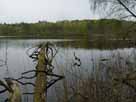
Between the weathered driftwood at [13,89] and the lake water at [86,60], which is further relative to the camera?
the lake water at [86,60]

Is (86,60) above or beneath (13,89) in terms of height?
above

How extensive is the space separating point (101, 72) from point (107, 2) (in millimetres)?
8457

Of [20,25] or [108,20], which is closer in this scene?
[108,20]

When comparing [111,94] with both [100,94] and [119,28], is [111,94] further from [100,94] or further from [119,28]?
[119,28]

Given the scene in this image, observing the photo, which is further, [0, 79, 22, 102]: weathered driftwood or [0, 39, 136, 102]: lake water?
[0, 39, 136, 102]: lake water

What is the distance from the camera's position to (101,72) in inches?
195

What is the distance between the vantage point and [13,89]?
3.93 feet

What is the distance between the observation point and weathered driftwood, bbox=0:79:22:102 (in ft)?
3.89

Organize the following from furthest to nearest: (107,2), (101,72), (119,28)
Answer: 1. (107,2)
2. (119,28)
3. (101,72)

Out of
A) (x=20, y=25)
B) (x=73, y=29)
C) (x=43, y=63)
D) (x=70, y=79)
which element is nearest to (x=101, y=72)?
(x=70, y=79)

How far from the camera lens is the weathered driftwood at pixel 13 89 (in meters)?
1.19

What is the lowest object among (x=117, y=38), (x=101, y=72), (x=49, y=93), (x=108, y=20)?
(x=49, y=93)

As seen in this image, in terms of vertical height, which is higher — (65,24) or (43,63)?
(65,24)

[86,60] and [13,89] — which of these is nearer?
[13,89]
